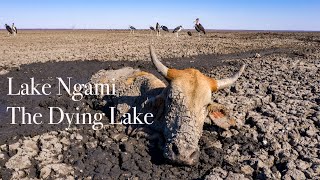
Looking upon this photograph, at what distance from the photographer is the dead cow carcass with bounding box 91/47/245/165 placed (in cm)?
545

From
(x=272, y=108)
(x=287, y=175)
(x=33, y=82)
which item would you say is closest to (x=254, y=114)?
(x=272, y=108)

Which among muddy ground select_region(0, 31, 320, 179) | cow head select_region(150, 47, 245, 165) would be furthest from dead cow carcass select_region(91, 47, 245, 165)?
muddy ground select_region(0, 31, 320, 179)

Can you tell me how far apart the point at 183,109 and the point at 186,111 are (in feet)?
0.20

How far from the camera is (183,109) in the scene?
19.0 feet

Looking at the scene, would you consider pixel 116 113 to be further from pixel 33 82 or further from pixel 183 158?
pixel 33 82

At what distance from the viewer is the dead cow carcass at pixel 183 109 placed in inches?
215

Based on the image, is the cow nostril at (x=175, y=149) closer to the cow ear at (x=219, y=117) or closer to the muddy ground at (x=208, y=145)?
the muddy ground at (x=208, y=145)

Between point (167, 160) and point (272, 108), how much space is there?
2.91 metres

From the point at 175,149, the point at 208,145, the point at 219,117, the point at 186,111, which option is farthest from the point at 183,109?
the point at 219,117

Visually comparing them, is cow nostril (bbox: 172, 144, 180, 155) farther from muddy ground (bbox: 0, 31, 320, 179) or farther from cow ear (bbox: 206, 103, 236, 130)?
cow ear (bbox: 206, 103, 236, 130)

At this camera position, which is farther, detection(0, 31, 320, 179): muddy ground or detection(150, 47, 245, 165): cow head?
detection(0, 31, 320, 179): muddy ground

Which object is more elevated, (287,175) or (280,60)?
(280,60)

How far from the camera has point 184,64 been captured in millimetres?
14250

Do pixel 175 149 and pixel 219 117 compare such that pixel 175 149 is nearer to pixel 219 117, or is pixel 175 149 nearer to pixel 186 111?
pixel 186 111
